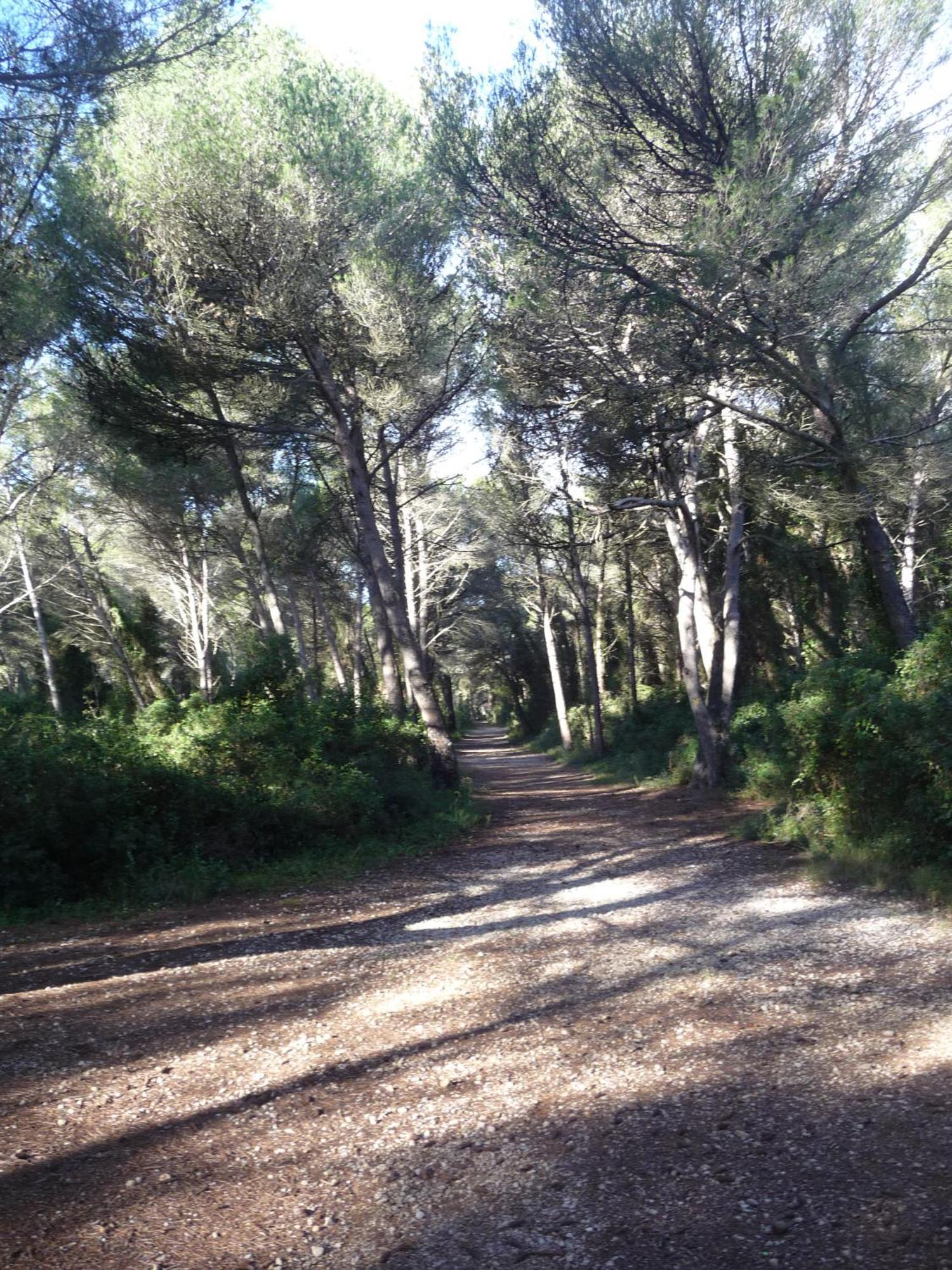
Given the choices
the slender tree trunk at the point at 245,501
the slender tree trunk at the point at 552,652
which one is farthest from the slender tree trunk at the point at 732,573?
the slender tree trunk at the point at 552,652

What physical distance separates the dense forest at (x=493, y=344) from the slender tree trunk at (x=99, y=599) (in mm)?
6719

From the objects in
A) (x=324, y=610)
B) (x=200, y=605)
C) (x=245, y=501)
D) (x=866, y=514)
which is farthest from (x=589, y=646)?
(x=866, y=514)

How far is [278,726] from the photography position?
11.0 m

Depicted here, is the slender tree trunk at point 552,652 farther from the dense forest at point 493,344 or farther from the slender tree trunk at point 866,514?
the slender tree trunk at point 866,514

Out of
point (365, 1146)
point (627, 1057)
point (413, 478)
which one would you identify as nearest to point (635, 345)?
point (627, 1057)

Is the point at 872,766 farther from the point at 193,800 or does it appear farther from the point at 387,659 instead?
the point at 387,659

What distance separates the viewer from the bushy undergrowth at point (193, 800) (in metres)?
8.36

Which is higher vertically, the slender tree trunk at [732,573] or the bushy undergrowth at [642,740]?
the slender tree trunk at [732,573]

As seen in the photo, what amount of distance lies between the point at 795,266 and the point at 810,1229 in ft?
28.8

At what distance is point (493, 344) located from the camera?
44.0ft

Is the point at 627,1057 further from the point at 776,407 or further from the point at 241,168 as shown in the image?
the point at 241,168

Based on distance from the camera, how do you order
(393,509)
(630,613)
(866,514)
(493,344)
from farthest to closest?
(630,613)
(393,509)
(493,344)
(866,514)

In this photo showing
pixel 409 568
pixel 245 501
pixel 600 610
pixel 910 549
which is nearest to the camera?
pixel 245 501

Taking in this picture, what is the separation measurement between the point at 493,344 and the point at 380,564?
369 centimetres
